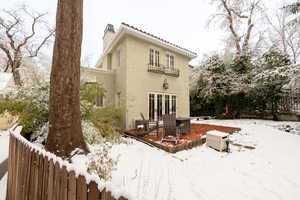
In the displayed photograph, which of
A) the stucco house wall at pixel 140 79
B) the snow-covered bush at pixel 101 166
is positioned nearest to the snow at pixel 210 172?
the snow-covered bush at pixel 101 166

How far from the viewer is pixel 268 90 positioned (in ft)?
33.7

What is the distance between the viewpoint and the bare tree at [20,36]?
45.8 ft

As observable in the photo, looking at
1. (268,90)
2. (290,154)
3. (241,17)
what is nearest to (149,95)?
(290,154)

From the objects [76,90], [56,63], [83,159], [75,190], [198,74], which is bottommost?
[83,159]

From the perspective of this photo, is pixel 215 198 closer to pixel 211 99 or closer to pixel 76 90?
pixel 76 90

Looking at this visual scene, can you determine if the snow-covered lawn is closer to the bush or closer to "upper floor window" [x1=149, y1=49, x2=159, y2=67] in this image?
the bush

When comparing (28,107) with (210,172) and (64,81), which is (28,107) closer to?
(64,81)

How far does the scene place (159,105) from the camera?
9016 mm

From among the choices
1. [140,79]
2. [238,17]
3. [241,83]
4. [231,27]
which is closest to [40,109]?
[140,79]

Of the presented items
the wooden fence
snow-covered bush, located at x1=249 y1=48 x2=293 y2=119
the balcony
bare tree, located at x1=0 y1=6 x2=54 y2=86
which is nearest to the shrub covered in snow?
snow-covered bush, located at x1=249 y1=48 x2=293 y2=119

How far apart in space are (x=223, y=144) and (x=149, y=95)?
4.93 metres

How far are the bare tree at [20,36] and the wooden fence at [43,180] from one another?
15.2 m

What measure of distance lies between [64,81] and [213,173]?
411 centimetres

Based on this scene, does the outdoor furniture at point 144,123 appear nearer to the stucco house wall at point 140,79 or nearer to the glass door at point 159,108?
the stucco house wall at point 140,79
